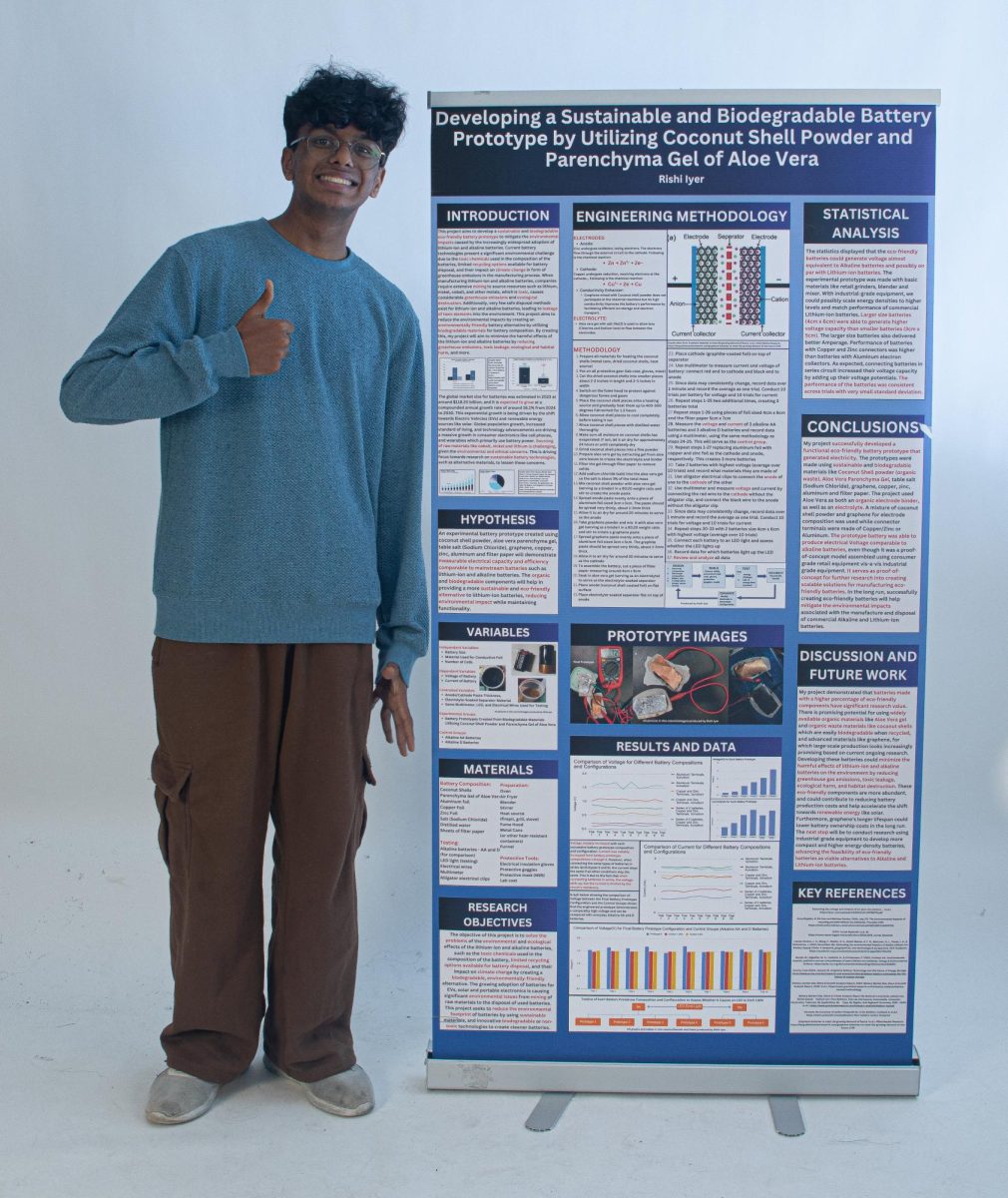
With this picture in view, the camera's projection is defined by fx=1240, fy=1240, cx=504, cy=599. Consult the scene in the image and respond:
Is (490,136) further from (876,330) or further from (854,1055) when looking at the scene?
(854,1055)

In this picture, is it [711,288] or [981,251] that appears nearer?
[711,288]

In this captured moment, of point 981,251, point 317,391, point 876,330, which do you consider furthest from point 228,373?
point 981,251

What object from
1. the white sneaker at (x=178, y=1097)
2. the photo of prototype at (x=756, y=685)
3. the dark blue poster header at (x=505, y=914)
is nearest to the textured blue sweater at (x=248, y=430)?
the dark blue poster header at (x=505, y=914)

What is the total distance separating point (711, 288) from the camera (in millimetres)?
2213

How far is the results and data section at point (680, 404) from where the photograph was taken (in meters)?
2.21

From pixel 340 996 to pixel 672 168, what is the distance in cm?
163

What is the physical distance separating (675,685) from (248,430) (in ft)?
2.93

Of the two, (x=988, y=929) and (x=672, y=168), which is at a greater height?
(x=672, y=168)

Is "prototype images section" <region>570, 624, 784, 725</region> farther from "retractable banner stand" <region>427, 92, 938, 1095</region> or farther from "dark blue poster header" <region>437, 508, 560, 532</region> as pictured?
"dark blue poster header" <region>437, 508, 560, 532</region>

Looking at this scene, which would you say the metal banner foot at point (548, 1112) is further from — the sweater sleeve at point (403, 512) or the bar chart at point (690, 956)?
the sweater sleeve at point (403, 512)

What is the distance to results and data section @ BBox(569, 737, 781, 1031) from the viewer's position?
229 cm

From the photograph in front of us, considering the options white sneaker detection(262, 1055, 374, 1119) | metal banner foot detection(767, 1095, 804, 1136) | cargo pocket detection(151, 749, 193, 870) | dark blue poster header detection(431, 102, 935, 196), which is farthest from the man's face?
metal banner foot detection(767, 1095, 804, 1136)

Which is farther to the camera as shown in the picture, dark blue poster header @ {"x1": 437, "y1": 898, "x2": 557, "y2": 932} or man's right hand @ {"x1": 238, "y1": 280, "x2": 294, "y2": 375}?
dark blue poster header @ {"x1": 437, "y1": 898, "x2": 557, "y2": 932}

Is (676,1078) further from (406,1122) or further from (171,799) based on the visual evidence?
(171,799)
